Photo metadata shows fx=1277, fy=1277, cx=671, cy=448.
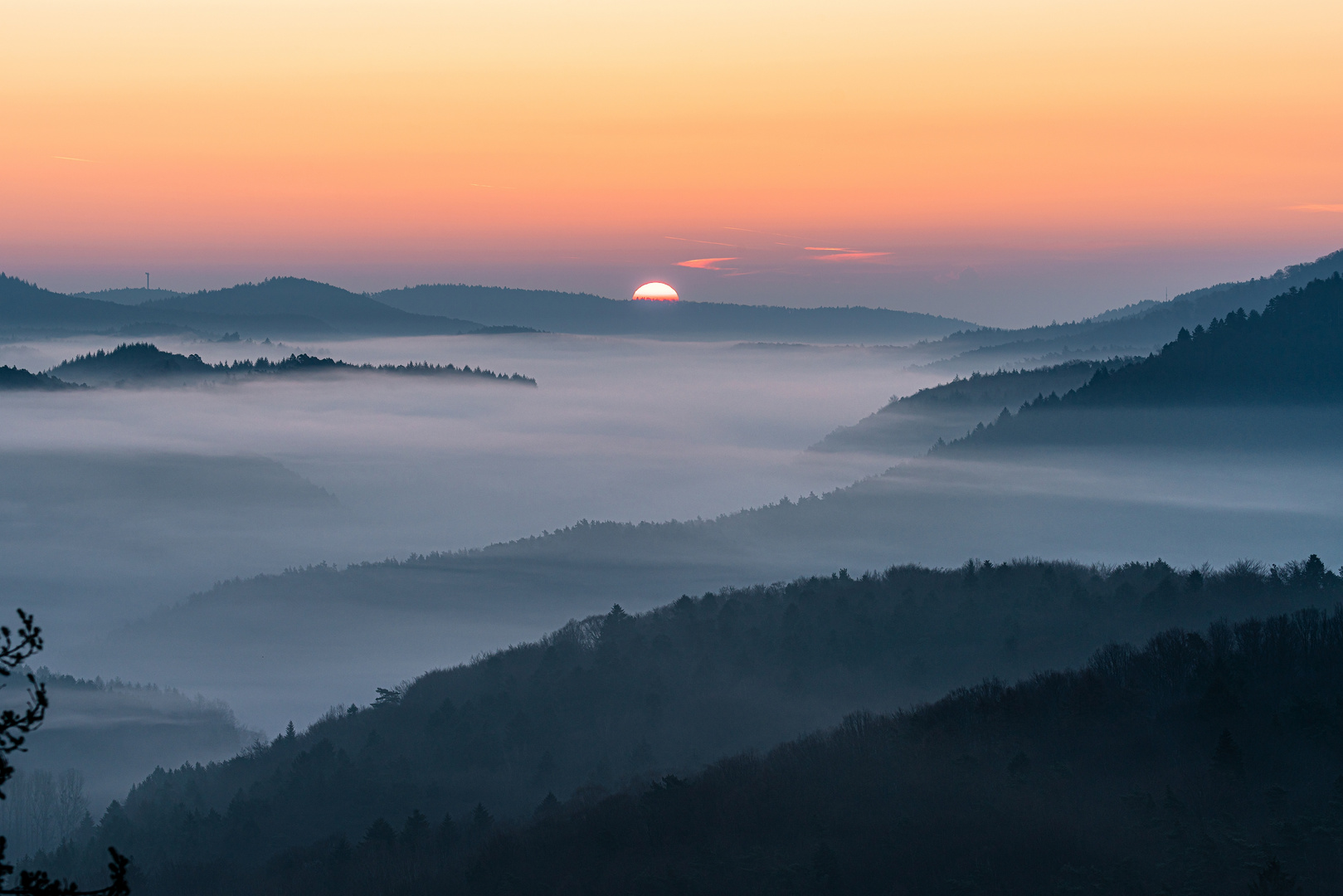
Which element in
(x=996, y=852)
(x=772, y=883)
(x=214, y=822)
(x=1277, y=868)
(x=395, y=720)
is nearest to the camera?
(x=1277, y=868)

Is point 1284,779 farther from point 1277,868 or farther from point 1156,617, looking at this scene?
point 1156,617

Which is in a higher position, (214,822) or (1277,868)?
(1277,868)

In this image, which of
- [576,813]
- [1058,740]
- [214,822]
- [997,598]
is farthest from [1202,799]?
[214,822]

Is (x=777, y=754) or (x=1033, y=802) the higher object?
(x=1033, y=802)

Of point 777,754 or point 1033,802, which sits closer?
point 1033,802

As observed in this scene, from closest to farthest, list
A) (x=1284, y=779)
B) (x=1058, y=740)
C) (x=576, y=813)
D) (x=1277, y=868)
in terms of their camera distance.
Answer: (x=1277, y=868) < (x=1284, y=779) < (x=1058, y=740) < (x=576, y=813)

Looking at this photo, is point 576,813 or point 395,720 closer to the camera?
point 576,813

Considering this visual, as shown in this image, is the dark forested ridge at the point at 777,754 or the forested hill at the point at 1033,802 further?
the dark forested ridge at the point at 777,754

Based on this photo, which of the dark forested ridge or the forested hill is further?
the dark forested ridge
